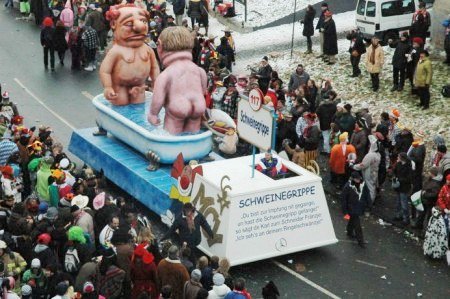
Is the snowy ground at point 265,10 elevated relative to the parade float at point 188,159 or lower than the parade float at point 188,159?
lower

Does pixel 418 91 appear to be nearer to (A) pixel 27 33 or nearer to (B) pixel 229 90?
(B) pixel 229 90

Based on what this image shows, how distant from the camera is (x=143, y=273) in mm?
14875

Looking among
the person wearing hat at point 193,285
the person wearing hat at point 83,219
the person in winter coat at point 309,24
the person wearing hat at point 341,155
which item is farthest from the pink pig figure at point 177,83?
the person in winter coat at point 309,24

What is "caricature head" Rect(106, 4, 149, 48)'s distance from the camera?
823 inches

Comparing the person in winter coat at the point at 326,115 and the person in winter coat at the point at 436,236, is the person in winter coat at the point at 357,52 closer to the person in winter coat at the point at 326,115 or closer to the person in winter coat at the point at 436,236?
the person in winter coat at the point at 326,115

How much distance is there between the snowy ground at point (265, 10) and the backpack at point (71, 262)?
18786 millimetres

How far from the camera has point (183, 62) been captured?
64.7 ft

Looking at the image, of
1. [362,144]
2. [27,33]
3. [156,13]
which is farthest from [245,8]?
[362,144]

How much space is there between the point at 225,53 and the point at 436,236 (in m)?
11.6

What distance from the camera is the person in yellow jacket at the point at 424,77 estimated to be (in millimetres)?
23406

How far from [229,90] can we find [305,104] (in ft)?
5.92

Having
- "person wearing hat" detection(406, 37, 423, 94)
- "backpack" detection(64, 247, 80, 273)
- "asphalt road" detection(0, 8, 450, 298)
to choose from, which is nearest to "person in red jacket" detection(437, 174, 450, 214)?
"asphalt road" detection(0, 8, 450, 298)

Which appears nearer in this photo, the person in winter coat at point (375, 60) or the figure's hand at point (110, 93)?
the figure's hand at point (110, 93)

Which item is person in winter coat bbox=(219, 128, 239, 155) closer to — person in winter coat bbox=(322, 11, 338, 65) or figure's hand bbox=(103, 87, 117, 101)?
figure's hand bbox=(103, 87, 117, 101)
